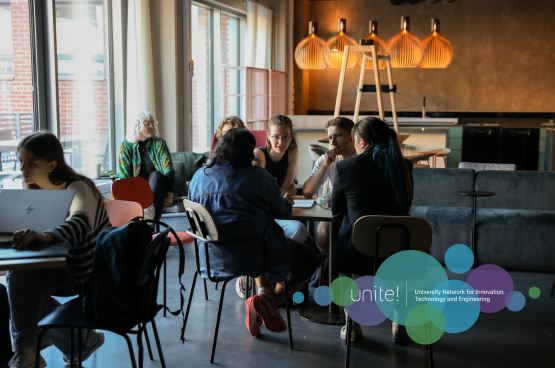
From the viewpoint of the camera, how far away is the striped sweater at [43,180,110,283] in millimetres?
2201

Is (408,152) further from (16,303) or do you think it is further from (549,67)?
(16,303)

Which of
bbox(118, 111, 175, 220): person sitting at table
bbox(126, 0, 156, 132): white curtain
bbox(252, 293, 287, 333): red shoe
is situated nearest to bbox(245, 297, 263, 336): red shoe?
bbox(252, 293, 287, 333): red shoe

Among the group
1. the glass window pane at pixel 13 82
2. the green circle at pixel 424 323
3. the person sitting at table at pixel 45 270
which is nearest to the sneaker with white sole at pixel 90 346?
the person sitting at table at pixel 45 270

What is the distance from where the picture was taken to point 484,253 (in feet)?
13.9

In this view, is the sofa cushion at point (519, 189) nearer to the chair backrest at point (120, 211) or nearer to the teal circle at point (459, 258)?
the teal circle at point (459, 258)

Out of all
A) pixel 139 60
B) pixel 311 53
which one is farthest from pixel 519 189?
pixel 139 60

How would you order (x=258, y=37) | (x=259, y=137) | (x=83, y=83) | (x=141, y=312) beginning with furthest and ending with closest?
(x=258, y=37)
(x=259, y=137)
(x=83, y=83)
(x=141, y=312)

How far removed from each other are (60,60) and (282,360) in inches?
149

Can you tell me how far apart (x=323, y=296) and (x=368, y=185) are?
45.3 inches

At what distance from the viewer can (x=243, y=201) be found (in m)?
2.53

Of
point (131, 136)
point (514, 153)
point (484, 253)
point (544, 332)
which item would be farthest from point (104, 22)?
point (514, 153)

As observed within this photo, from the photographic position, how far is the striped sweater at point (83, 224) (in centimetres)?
220

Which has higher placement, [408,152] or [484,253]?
[408,152]

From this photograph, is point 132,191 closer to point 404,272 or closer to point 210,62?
point 404,272
